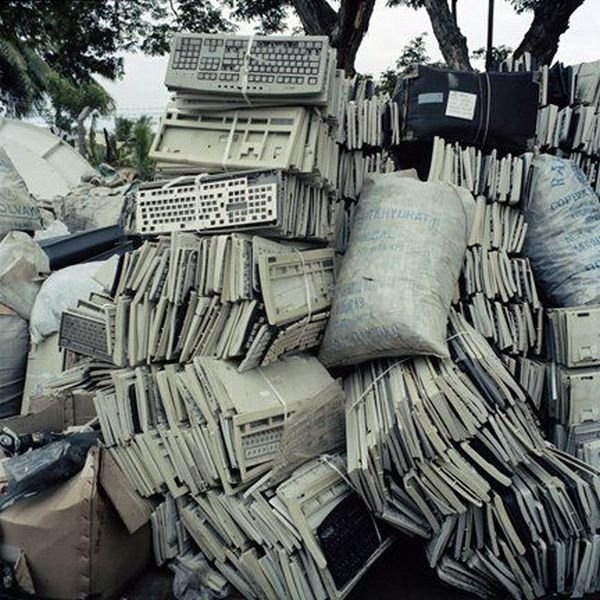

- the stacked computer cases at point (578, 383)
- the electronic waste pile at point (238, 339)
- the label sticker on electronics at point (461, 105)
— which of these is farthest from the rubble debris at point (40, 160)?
the stacked computer cases at point (578, 383)

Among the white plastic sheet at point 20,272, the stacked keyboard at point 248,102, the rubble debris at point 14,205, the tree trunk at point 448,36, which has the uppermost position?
the tree trunk at point 448,36

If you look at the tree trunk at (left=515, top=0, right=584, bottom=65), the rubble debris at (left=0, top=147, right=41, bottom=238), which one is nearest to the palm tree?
the tree trunk at (left=515, top=0, right=584, bottom=65)

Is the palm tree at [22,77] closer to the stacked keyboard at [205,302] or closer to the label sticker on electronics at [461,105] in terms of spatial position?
the label sticker on electronics at [461,105]

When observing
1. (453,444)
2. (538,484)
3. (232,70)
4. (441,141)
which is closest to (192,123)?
(232,70)

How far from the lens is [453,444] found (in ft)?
8.34

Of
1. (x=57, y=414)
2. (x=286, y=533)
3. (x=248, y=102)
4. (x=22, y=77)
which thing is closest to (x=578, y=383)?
(x=286, y=533)

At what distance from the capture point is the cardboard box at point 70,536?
257cm

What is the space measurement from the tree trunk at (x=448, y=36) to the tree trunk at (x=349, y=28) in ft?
2.57

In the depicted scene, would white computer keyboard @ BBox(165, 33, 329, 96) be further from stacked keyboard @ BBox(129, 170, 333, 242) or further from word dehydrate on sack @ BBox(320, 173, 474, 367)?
word dehydrate on sack @ BBox(320, 173, 474, 367)

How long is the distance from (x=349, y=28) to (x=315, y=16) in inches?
20.3

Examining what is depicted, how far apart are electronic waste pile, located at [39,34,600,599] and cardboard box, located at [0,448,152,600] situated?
218 mm

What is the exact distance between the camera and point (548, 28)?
7953 mm

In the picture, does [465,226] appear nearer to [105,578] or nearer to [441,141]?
[441,141]

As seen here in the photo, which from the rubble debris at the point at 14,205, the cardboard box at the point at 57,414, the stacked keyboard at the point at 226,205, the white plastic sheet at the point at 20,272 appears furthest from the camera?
the rubble debris at the point at 14,205
